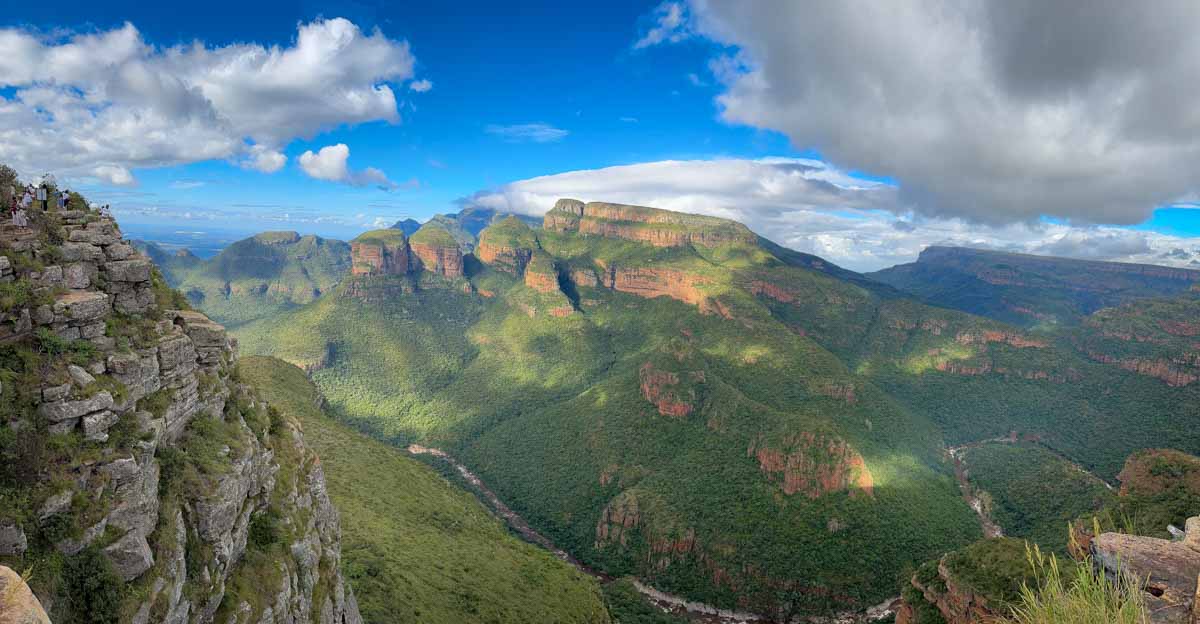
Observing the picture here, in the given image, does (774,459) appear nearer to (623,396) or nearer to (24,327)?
(623,396)

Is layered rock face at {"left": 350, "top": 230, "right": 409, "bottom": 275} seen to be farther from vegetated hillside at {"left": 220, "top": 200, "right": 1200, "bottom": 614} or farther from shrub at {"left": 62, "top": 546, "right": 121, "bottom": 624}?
shrub at {"left": 62, "top": 546, "right": 121, "bottom": 624}

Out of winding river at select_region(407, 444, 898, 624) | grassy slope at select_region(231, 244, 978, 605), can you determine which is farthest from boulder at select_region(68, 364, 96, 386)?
grassy slope at select_region(231, 244, 978, 605)

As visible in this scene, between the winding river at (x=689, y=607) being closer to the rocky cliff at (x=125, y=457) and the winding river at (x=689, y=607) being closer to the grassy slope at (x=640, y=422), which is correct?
the grassy slope at (x=640, y=422)

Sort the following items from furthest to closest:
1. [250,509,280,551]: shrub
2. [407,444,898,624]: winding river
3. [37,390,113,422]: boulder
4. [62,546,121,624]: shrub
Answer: [407,444,898,624]: winding river, [250,509,280,551]: shrub, [37,390,113,422]: boulder, [62,546,121,624]: shrub

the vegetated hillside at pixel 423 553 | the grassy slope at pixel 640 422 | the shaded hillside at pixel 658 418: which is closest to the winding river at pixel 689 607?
the shaded hillside at pixel 658 418

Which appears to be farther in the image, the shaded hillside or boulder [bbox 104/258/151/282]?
the shaded hillside

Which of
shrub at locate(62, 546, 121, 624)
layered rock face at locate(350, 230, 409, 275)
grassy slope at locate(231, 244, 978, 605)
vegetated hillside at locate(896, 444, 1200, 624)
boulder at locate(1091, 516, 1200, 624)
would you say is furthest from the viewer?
layered rock face at locate(350, 230, 409, 275)

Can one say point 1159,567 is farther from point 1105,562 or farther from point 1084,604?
point 1084,604

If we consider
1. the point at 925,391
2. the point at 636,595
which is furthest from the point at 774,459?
the point at 925,391
